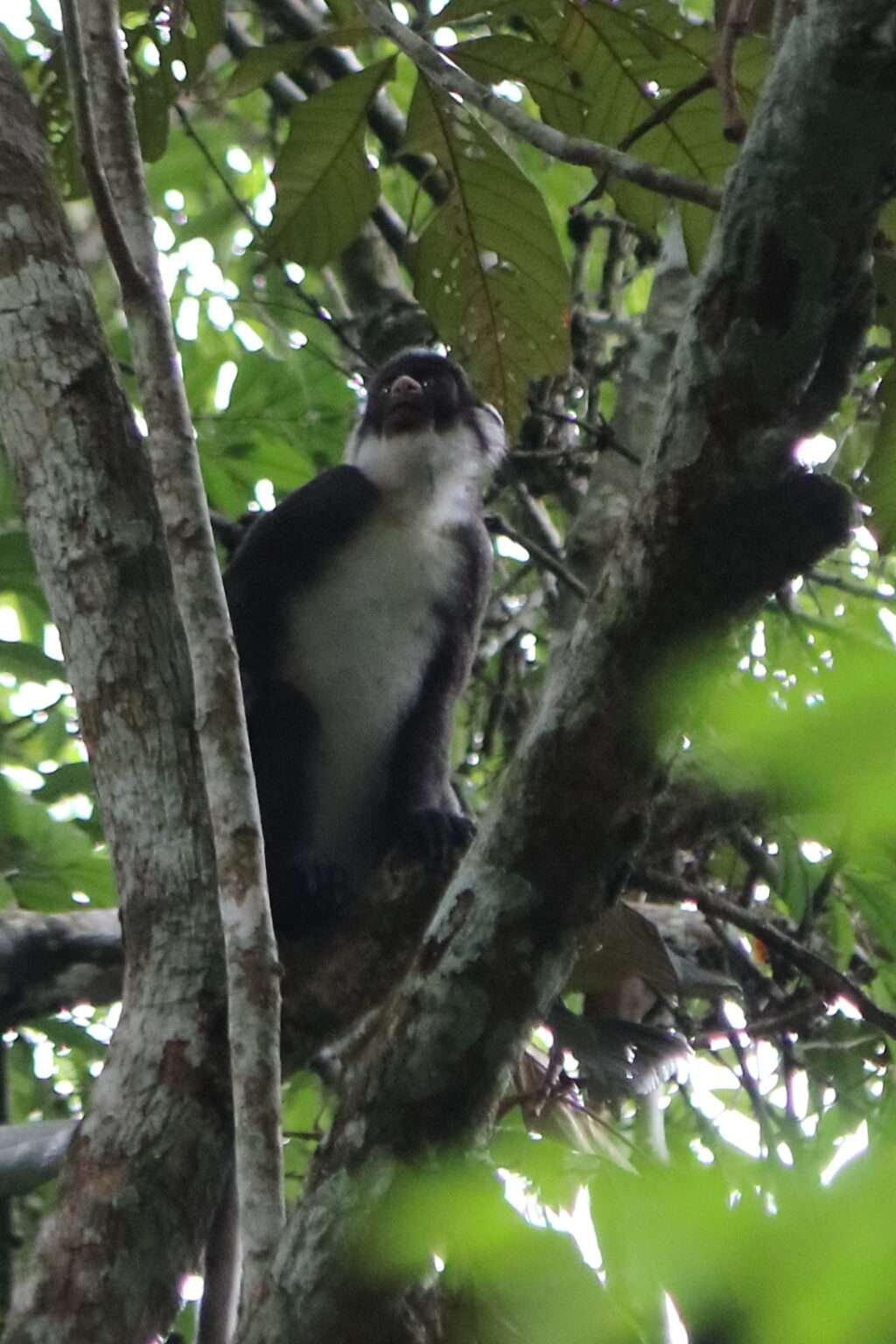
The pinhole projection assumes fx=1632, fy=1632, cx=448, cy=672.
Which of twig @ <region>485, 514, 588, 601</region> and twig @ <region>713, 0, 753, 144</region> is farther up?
twig @ <region>485, 514, 588, 601</region>

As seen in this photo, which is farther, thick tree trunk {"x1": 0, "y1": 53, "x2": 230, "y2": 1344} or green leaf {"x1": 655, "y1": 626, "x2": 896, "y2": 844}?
thick tree trunk {"x1": 0, "y1": 53, "x2": 230, "y2": 1344}

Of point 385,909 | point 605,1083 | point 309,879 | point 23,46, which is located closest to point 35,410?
point 385,909

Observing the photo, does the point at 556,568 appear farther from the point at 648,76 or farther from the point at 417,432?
the point at 417,432

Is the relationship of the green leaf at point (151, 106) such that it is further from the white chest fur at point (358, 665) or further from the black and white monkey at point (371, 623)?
the white chest fur at point (358, 665)

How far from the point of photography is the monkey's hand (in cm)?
379

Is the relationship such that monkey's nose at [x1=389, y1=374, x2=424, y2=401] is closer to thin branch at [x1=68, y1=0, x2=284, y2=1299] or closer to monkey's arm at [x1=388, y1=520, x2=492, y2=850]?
monkey's arm at [x1=388, y1=520, x2=492, y2=850]

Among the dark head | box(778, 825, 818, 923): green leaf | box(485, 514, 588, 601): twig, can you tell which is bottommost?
box(778, 825, 818, 923): green leaf

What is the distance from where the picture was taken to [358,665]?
4.77m

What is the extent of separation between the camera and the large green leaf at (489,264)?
3.30m

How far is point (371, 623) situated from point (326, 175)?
5.36 ft

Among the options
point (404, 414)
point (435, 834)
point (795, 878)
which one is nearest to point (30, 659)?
point (435, 834)

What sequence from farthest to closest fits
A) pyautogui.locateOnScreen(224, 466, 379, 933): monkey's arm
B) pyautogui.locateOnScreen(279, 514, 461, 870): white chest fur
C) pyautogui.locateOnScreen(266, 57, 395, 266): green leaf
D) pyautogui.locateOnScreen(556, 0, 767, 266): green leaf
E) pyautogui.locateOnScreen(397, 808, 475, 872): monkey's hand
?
pyautogui.locateOnScreen(279, 514, 461, 870): white chest fur < pyautogui.locateOnScreen(224, 466, 379, 933): monkey's arm < pyautogui.locateOnScreen(397, 808, 475, 872): monkey's hand < pyautogui.locateOnScreen(266, 57, 395, 266): green leaf < pyautogui.locateOnScreen(556, 0, 767, 266): green leaf

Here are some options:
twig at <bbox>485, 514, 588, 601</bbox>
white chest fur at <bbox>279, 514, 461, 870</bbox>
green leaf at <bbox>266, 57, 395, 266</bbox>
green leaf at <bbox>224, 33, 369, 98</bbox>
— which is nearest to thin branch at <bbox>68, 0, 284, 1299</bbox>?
green leaf at <bbox>224, 33, 369, 98</bbox>

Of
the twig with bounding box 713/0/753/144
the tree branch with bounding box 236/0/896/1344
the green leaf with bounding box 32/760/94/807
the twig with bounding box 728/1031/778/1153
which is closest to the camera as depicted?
the tree branch with bounding box 236/0/896/1344
